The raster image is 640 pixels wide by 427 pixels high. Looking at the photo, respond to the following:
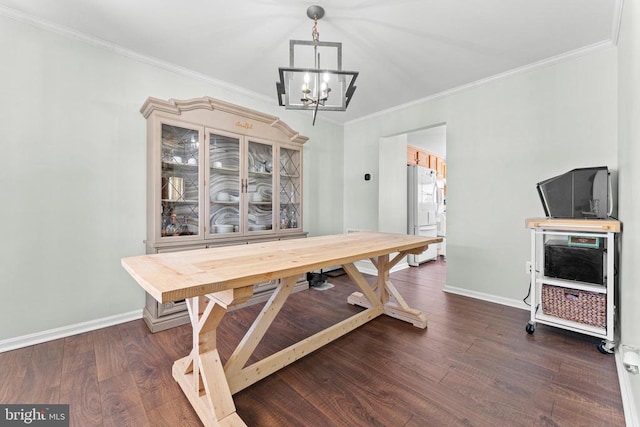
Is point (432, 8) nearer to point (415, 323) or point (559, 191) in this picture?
point (559, 191)

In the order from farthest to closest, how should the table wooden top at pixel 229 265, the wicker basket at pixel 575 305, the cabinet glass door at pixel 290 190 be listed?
1. the cabinet glass door at pixel 290 190
2. the wicker basket at pixel 575 305
3. the table wooden top at pixel 229 265

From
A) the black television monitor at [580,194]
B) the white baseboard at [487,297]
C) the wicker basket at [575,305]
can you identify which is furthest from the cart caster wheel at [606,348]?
the black television monitor at [580,194]

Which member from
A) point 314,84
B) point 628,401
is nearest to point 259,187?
point 314,84

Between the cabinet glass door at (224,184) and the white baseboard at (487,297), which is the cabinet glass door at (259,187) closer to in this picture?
the cabinet glass door at (224,184)

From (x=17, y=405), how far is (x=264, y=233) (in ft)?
6.58

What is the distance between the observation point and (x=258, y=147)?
2.99 meters

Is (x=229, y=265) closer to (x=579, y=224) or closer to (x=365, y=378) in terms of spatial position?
(x=365, y=378)

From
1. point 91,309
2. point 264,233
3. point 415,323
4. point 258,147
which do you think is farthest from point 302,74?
point 91,309

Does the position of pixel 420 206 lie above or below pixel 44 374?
above

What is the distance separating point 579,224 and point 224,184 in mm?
3015

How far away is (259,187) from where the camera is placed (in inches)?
121

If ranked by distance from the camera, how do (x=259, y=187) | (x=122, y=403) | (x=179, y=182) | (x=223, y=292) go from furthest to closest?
(x=259, y=187)
(x=179, y=182)
(x=122, y=403)
(x=223, y=292)

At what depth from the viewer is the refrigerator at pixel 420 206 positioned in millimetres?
4586

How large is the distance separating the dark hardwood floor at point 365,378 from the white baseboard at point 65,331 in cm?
7
